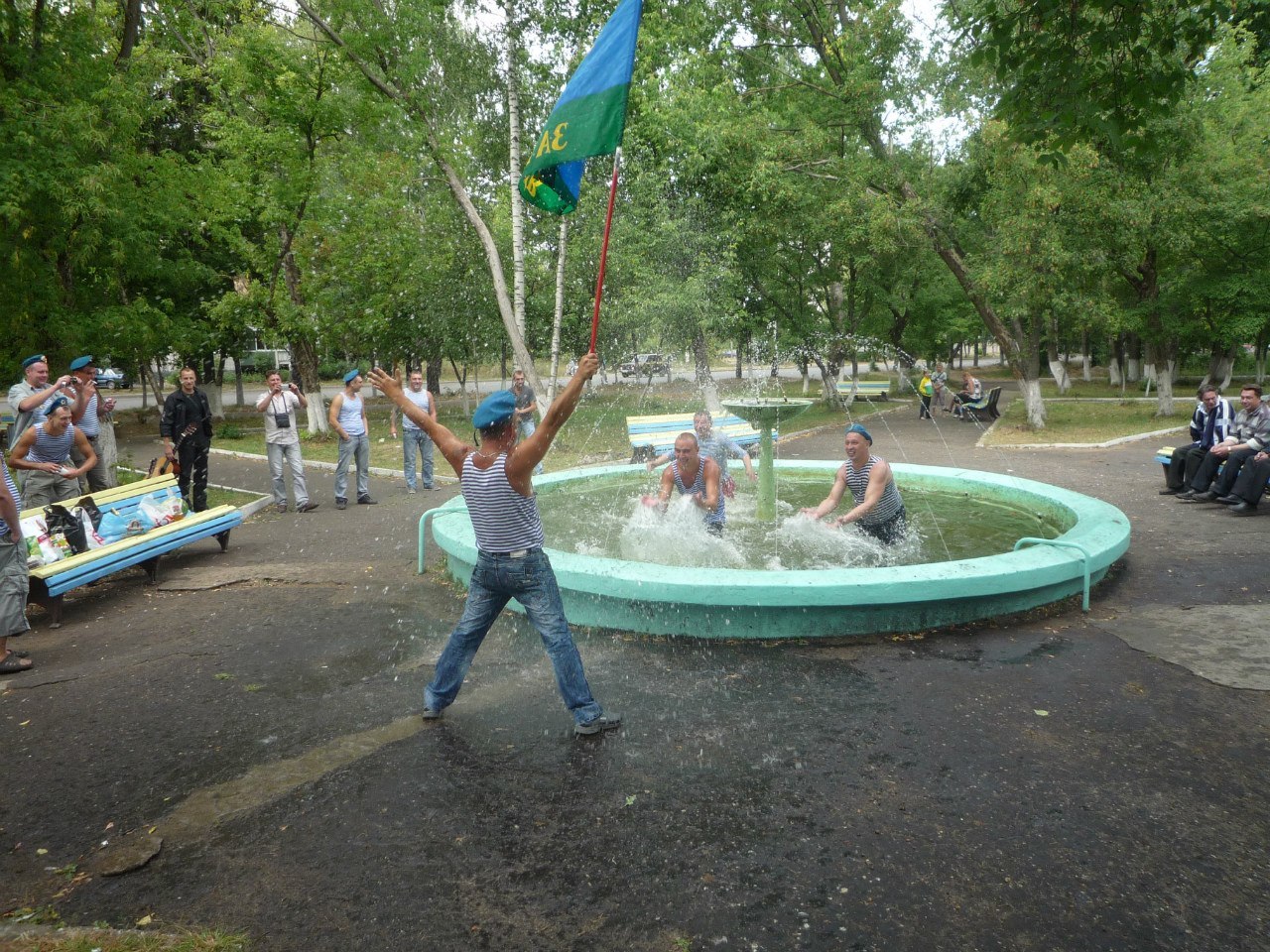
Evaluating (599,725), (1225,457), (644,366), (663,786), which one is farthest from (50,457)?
(644,366)

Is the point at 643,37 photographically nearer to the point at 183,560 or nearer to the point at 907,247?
the point at 907,247

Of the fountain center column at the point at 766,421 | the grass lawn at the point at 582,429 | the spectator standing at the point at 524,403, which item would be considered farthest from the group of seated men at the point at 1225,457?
the spectator standing at the point at 524,403

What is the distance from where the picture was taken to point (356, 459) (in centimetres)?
1154

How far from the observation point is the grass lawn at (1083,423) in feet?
59.9

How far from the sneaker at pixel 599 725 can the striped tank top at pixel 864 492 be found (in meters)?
3.84

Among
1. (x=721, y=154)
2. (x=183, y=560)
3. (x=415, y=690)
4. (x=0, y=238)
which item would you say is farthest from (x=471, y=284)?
(x=415, y=690)

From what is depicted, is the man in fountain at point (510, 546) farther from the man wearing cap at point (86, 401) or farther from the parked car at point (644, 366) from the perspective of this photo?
the parked car at point (644, 366)

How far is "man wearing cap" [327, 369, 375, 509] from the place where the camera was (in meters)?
11.3

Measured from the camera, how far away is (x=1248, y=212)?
17.9 metres

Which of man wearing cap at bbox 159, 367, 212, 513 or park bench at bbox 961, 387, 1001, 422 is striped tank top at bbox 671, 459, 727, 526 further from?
park bench at bbox 961, 387, 1001, 422

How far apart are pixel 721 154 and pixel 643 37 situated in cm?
291

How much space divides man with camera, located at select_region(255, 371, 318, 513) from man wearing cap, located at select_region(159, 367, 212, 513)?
0.73 meters

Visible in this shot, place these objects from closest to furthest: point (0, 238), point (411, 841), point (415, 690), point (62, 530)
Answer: point (411, 841)
point (415, 690)
point (62, 530)
point (0, 238)

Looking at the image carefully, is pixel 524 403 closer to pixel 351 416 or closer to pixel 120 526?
pixel 351 416
